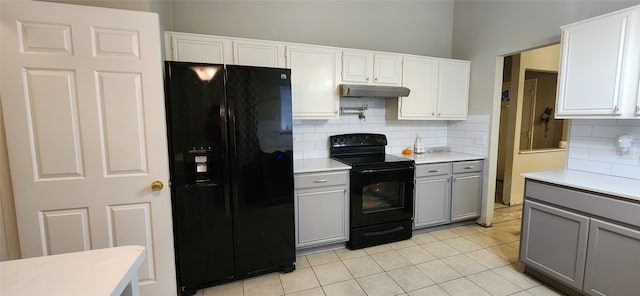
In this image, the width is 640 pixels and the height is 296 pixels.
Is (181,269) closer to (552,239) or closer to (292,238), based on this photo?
(292,238)

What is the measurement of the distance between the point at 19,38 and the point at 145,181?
101 centimetres

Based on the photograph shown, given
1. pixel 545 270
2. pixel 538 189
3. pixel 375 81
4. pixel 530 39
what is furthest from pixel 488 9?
pixel 545 270

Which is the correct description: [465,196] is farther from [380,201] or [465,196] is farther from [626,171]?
[626,171]

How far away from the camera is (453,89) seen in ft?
10.9

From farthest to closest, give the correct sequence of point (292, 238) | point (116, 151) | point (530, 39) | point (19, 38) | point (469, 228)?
1. point (469, 228)
2. point (530, 39)
3. point (292, 238)
4. point (116, 151)
5. point (19, 38)

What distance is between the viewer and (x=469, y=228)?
3.26m

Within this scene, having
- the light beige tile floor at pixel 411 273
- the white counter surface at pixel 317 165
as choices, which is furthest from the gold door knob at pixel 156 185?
the white counter surface at pixel 317 165

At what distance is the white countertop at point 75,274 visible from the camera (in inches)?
32.7

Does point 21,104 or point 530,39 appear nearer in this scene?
point 21,104

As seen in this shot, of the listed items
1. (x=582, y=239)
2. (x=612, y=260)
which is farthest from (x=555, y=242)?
(x=612, y=260)

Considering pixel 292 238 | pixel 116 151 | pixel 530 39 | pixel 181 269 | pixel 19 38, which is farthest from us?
pixel 530 39

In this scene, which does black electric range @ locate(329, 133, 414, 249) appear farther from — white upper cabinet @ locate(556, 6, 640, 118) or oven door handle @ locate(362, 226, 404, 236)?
white upper cabinet @ locate(556, 6, 640, 118)

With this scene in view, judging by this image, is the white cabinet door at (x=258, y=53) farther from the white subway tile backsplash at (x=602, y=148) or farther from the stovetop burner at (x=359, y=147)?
the white subway tile backsplash at (x=602, y=148)

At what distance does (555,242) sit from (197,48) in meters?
3.25
